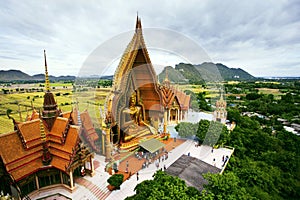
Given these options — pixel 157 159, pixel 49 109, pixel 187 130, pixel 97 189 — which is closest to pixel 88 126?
pixel 49 109

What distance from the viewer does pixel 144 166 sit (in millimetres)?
13484

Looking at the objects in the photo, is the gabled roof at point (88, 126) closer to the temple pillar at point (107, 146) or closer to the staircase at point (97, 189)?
the temple pillar at point (107, 146)

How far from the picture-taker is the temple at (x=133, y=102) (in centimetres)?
1230

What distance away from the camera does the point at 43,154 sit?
35.7 ft

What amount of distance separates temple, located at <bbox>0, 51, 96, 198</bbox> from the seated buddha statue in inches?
148

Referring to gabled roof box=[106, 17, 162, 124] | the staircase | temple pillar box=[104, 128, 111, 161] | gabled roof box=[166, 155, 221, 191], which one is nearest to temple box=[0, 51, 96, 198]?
the staircase

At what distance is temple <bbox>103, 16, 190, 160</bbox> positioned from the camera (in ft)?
40.4

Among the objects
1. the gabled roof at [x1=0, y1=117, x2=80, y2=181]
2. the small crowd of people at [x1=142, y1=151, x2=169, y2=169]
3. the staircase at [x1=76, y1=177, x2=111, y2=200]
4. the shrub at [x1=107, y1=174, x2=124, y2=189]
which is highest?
the gabled roof at [x1=0, y1=117, x2=80, y2=181]

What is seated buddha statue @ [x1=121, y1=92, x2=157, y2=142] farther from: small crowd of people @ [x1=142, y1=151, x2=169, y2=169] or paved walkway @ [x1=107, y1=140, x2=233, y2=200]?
paved walkway @ [x1=107, y1=140, x2=233, y2=200]

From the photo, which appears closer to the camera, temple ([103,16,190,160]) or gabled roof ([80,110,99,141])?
temple ([103,16,190,160])

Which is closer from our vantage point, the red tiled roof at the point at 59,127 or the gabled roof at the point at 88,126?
the red tiled roof at the point at 59,127

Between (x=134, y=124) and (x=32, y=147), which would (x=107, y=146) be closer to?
(x=134, y=124)

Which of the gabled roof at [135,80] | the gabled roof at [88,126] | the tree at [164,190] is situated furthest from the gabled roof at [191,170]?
the gabled roof at [88,126]

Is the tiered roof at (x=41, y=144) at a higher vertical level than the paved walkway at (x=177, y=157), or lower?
higher
